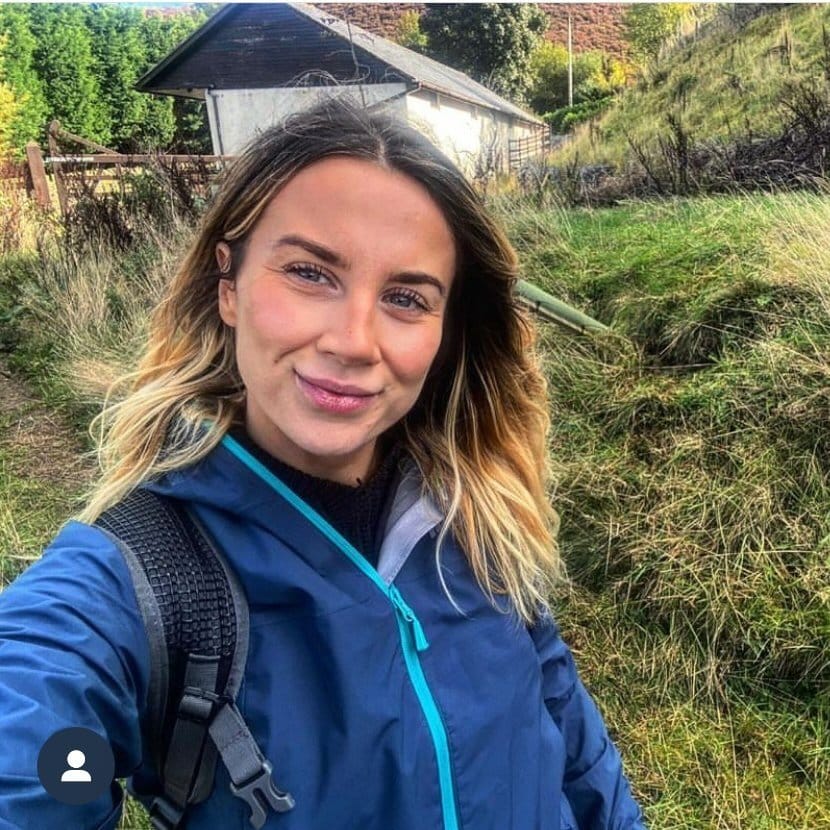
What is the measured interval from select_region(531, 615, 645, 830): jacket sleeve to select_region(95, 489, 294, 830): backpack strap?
0.65 metres

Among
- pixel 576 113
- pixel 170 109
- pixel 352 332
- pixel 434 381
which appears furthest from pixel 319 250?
pixel 576 113

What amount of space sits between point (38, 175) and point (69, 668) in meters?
7.85

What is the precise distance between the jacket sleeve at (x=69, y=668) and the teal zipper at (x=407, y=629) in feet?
0.81

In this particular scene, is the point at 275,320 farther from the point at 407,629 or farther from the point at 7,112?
the point at 7,112

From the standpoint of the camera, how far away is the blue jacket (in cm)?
84

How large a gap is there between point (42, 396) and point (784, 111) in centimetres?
642

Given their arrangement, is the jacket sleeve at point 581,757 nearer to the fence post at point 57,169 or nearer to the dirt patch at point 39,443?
the dirt patch at point 39,443

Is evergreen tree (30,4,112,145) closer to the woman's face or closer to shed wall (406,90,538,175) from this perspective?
shed wall (406,90,538,175)

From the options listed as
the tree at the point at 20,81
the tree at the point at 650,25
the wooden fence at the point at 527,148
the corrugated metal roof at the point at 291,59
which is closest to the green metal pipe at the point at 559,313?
the corrugated metal roof at the point at 291,59

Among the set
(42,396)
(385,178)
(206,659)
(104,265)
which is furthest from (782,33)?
(206,659)

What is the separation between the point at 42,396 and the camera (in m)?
5.46

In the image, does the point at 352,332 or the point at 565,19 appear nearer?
the point at 352,332

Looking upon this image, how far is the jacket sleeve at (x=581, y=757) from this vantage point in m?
1.41

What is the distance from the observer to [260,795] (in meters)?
0.91
